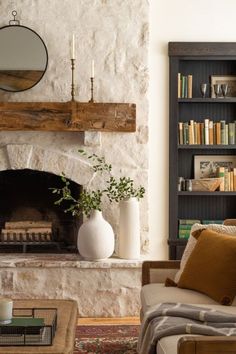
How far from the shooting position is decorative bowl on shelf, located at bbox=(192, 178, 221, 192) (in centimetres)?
634

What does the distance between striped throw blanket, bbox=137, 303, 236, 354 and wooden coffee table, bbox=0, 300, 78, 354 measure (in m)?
0.34

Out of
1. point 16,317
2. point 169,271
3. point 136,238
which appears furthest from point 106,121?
point 16,317

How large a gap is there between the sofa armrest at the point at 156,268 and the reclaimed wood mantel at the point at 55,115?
5.23ft

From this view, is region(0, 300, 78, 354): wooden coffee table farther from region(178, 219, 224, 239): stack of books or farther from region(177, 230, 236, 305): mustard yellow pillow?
region(178, 219, 224, 239): stack of books

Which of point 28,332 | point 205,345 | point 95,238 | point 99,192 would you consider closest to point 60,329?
point 28,332

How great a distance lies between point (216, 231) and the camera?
4.34 meters

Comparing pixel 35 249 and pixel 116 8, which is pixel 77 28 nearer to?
pixel 116 8

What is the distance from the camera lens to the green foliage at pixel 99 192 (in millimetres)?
5680

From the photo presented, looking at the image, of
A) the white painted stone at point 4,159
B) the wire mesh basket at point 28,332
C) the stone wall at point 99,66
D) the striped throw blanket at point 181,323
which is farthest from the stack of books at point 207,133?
the wire mesh basket at point 28,332

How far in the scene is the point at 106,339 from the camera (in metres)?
4.79

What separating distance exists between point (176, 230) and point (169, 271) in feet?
6.05

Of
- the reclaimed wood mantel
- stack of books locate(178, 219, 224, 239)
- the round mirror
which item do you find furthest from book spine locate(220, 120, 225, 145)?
the round mirror

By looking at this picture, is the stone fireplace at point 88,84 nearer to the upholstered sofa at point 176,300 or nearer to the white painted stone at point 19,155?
the white painted stone at point 19,155

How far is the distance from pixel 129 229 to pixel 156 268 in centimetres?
126
